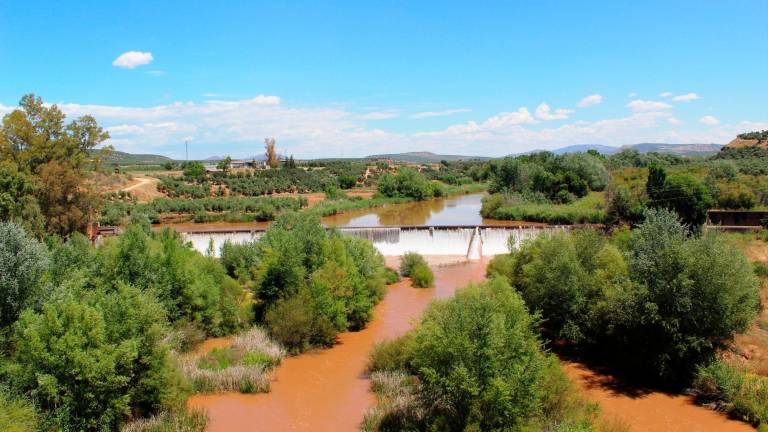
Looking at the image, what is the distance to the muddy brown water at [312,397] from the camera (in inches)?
A: 514

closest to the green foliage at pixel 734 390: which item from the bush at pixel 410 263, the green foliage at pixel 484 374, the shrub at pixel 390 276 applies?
the green foliage at pixel 484 374

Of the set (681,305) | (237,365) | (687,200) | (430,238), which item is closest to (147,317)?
(237,365)

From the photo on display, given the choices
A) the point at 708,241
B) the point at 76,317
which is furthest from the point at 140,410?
the point at 708,241

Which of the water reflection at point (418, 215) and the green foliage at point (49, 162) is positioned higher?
the green foliage at point (49, 162)

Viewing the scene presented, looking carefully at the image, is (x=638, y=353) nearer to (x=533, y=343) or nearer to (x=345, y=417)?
(x=533, y=343)

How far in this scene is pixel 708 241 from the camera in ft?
53.4

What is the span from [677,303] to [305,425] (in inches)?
419

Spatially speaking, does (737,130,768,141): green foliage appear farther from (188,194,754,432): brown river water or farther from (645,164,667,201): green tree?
(188,194,754,432): brown river water

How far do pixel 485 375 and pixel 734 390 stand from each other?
8.45 meters

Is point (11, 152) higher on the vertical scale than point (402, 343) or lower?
higher

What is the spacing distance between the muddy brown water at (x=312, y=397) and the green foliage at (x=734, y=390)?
322 inches

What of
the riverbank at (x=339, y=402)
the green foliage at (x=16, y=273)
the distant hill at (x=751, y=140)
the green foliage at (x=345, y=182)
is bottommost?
the riverbank at (x=339, y=402)

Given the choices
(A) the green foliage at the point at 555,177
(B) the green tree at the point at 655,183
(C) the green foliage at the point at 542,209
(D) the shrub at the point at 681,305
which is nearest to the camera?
(D) the shrub at the point at 681,305

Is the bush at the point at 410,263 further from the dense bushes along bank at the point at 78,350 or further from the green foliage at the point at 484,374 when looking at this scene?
the green foliage at the point at 484,374
